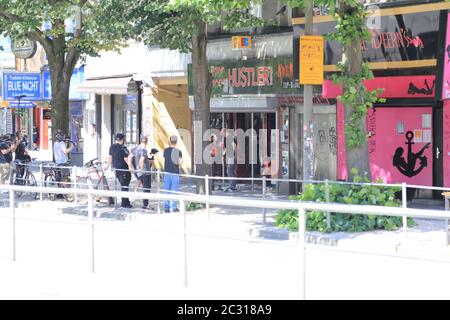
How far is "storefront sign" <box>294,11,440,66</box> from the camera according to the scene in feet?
58.6

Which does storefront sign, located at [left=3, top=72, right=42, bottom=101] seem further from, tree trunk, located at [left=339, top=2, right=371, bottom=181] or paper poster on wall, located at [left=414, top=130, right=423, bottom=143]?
tree trunk, located at [left=339, top=2, right=371, bottom=181]

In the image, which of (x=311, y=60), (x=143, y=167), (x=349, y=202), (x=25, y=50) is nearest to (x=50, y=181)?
(x=143, y=167)

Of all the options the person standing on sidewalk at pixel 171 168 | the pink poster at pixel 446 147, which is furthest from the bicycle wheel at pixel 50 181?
the pink poster at pixel 446 147

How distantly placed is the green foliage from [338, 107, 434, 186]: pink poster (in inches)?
172

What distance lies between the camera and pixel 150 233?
888 centimetres

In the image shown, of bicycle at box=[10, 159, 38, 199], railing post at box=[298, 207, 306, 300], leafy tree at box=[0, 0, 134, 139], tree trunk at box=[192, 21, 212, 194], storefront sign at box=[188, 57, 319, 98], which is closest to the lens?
railing post at box=[298, 207, 306, 300]

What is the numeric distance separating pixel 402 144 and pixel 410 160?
0.43m

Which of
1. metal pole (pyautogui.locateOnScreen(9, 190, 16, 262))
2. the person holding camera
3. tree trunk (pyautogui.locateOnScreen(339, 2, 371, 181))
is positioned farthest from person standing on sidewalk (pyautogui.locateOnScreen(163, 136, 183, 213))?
metal pole (pyautogui.locateOnScreen(9, 190, 16, 262))

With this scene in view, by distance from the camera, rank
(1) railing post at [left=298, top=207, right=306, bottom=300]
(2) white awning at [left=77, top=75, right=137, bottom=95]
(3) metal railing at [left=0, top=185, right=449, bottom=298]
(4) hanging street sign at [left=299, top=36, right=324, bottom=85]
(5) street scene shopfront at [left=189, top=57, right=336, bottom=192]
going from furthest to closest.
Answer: (2) white awning at [left=77, top=75, right=137, bottom=95] < (5) street scene shopfront at [left=189, top=57, right=336, bottom=192] < (4) hanging street sign at [left=299, top=36, right=324, bottom=85] < (1) railing post at [left=298, top=207, right=306, bottom=300] < (3) metal railing at [left=0, top=185, right=449, bottom=298]

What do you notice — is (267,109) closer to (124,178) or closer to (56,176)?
(124,178)

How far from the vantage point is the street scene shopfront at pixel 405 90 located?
18019 millimetres
